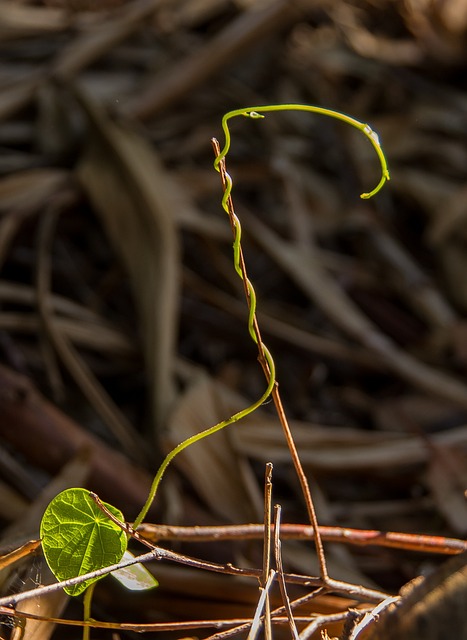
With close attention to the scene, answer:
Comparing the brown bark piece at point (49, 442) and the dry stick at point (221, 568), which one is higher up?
the brown bark piece at point (49, 442)

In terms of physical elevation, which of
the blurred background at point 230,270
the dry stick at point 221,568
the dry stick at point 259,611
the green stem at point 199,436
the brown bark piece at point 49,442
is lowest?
the dry stick at point 259,611

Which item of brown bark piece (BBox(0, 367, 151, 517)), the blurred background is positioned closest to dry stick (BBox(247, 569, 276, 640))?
the blurred background

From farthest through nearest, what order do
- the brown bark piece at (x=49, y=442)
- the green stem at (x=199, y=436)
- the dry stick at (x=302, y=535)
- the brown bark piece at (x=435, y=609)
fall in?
1. the brown bark piece at (x=49, y=442)
2. the dry stick at (x=302, y=535)
3. the green stem at (x=199, y=436)
4. the brown bark piece at (x=435, y=609)

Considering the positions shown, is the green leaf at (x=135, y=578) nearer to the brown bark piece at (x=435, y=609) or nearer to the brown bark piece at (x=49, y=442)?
the brown bark piece at (x=435, y=609)

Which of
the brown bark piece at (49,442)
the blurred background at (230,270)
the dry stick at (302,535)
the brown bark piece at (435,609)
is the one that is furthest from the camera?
the blurred background at (230,270)

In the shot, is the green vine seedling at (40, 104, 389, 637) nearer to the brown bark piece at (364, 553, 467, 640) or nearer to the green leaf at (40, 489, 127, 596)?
the green leaf at (40, 489, 127, 596)

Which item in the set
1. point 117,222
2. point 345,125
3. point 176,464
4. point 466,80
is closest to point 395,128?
point 345,125

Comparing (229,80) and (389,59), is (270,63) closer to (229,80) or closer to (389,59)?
(229,80)

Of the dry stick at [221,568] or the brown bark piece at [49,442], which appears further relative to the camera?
the brown bark piece at [49,442]

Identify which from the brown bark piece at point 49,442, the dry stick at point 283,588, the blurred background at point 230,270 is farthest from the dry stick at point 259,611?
the brown bark piece at point 49,442
